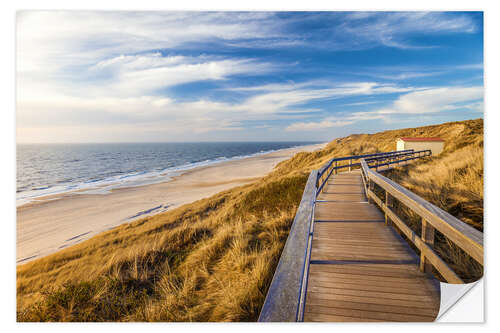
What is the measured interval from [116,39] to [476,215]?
22.1ft

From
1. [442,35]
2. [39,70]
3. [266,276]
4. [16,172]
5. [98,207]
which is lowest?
[98,207]

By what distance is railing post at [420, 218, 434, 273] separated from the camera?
2.24 meters

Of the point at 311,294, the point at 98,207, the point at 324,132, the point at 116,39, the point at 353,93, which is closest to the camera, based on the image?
the point at 311,294

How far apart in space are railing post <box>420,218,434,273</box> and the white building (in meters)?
18.1

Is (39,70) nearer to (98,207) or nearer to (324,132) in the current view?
(324,132)

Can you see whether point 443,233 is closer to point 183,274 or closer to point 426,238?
point 426,238

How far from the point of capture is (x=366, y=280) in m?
2.26

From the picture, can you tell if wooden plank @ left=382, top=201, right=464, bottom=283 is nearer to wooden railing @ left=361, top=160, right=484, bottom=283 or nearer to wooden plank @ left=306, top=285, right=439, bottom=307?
wooden railing @ left=361, top=160, right=484, bottom=283

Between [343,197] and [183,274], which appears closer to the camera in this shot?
[183,274]

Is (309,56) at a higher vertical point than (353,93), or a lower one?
higher

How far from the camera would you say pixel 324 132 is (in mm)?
8625

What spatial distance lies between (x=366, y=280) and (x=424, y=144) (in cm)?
1954
